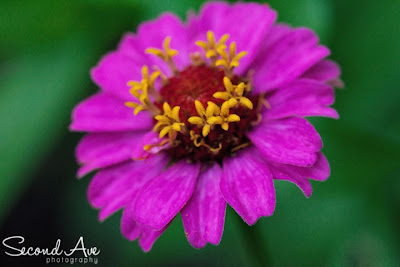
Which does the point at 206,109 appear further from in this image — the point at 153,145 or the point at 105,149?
the point at 105,149

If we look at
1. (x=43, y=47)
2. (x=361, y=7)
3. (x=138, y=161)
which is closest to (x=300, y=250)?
(x=138, y=161)

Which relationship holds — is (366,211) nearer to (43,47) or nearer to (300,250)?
(300,250)

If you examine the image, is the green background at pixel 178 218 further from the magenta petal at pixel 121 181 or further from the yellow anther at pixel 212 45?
the yellow anther at pixel 212 45

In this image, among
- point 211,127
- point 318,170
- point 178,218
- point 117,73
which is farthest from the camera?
point 178,218

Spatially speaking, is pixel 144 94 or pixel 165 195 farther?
pixel 144 94

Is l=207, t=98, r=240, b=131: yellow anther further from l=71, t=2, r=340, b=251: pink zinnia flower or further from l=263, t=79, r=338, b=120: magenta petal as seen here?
l=263, t=79, r=338, b=120: magenta petal

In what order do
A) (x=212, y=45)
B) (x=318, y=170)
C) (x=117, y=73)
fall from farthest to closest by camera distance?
(x=117, y=73)
(x=212, y=45)
(x=318, y=170)

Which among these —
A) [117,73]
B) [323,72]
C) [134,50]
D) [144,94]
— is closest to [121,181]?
[144,94]
